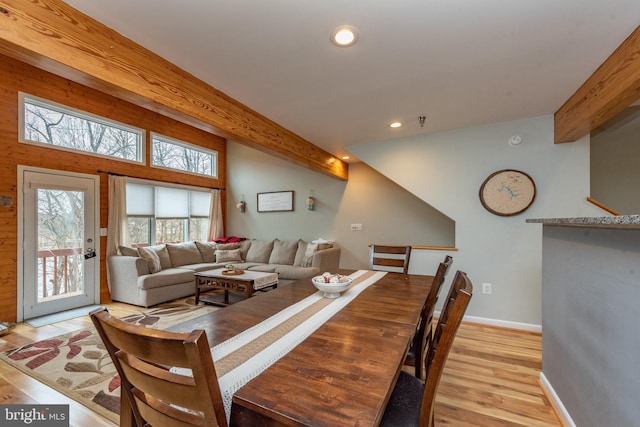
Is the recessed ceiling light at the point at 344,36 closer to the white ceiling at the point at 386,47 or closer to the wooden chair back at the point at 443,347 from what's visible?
the white ceiling at the point at 386,47

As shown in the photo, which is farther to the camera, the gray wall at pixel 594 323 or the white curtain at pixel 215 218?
the white curtain at pixel 215 218

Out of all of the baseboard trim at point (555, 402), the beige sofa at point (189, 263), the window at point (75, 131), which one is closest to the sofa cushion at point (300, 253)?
the beige sofa at point (189, 263)

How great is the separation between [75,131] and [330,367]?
16.5 ft

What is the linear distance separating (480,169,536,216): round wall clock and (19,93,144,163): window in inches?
214

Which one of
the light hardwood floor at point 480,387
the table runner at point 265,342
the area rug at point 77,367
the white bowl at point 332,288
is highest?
the white bowl at point 332,288

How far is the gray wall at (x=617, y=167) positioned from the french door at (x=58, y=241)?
728cm

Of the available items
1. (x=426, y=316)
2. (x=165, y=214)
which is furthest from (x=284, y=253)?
(x=426, y=316)

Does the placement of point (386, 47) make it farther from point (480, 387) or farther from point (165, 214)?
point (165, 214)

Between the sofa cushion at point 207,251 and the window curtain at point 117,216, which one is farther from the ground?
the window curtain at point 117,216

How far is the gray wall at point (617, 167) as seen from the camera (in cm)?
365

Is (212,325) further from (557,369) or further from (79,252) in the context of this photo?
(79,252)

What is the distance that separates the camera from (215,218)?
6207 mm

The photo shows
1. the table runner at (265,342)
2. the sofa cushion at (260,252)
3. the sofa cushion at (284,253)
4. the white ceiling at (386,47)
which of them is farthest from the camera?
the sofa cushion at (260,252)

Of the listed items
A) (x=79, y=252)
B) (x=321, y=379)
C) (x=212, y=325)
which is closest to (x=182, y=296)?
(x=79, y=252)
